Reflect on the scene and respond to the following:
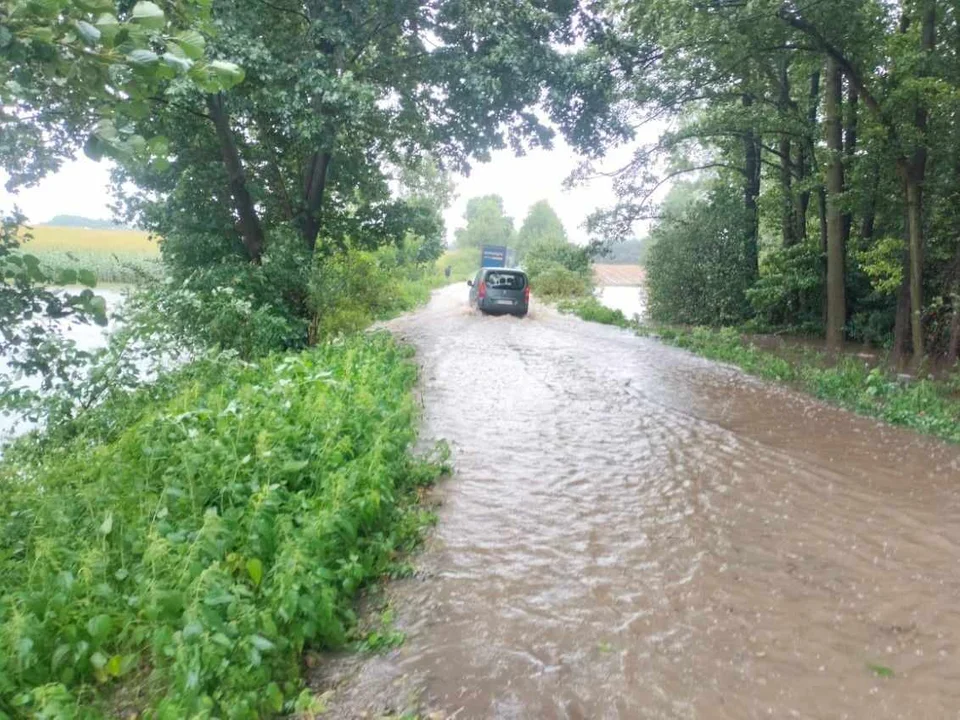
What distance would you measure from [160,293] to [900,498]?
31.4ft

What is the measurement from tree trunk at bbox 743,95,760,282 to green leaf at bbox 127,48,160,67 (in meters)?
20.2

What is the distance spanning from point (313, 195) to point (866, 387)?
37.3ft

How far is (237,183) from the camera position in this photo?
44.2 feet

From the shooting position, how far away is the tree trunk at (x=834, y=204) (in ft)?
44.2

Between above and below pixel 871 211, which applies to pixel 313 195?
above

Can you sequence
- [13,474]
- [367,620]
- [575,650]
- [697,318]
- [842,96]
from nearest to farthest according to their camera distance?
[575,650], [367,620], [13,474], [842,96], [697,318]

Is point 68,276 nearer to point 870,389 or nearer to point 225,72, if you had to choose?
point 225,72

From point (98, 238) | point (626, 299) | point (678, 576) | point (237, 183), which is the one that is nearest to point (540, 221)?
point (626, 299)

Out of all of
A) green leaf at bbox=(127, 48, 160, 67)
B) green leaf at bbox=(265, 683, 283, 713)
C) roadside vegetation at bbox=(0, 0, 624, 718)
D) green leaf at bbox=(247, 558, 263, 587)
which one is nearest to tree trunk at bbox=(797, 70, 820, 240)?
roadside vegetation at bbox=(0, 0, 624, 718)

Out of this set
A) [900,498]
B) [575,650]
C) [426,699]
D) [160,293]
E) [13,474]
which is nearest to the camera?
[426,699]

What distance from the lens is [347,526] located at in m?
4.41

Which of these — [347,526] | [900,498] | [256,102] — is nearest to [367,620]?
[347,526]

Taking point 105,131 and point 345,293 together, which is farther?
point 345,293

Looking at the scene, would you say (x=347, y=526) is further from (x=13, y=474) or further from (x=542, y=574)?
(x=13, y=474)
